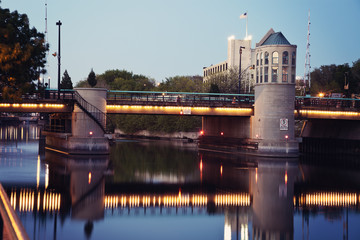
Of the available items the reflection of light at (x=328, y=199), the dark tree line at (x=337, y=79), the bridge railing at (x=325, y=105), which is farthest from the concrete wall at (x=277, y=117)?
the dark tree line at (x=337, y=79)

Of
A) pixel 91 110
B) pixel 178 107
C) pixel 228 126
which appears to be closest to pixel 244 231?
pixel 91 110

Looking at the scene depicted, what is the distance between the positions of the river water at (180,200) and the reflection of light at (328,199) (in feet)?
0.21

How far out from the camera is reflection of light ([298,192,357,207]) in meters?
29.6

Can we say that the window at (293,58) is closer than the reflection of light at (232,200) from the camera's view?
No

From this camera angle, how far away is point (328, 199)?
103 ft

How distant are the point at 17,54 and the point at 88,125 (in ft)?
86.3

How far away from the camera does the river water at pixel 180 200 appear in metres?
21.9

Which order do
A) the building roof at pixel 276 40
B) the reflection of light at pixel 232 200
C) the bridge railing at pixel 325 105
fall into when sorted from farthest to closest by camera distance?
the bridge railing at pixel 325 105 → the building roof at pixel 276 40 → the reflection of light at pixel 232 200

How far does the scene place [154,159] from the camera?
56.8 m

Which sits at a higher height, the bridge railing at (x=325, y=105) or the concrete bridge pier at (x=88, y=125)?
the bridge railing at (x=325, y=105)

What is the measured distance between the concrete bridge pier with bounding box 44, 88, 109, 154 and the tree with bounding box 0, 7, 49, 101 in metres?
19.5

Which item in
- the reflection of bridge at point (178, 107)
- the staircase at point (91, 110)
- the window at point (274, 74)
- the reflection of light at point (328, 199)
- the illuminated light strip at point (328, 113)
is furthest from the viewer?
the illuminated light strip at point (328, 113)

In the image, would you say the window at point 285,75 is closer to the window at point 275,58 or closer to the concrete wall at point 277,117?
the concrete wall at point 277,117

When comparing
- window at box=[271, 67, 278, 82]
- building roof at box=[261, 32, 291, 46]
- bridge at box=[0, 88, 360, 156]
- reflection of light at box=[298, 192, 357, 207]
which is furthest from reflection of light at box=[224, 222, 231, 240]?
building roof at box=[261, 32, 291, 46]
